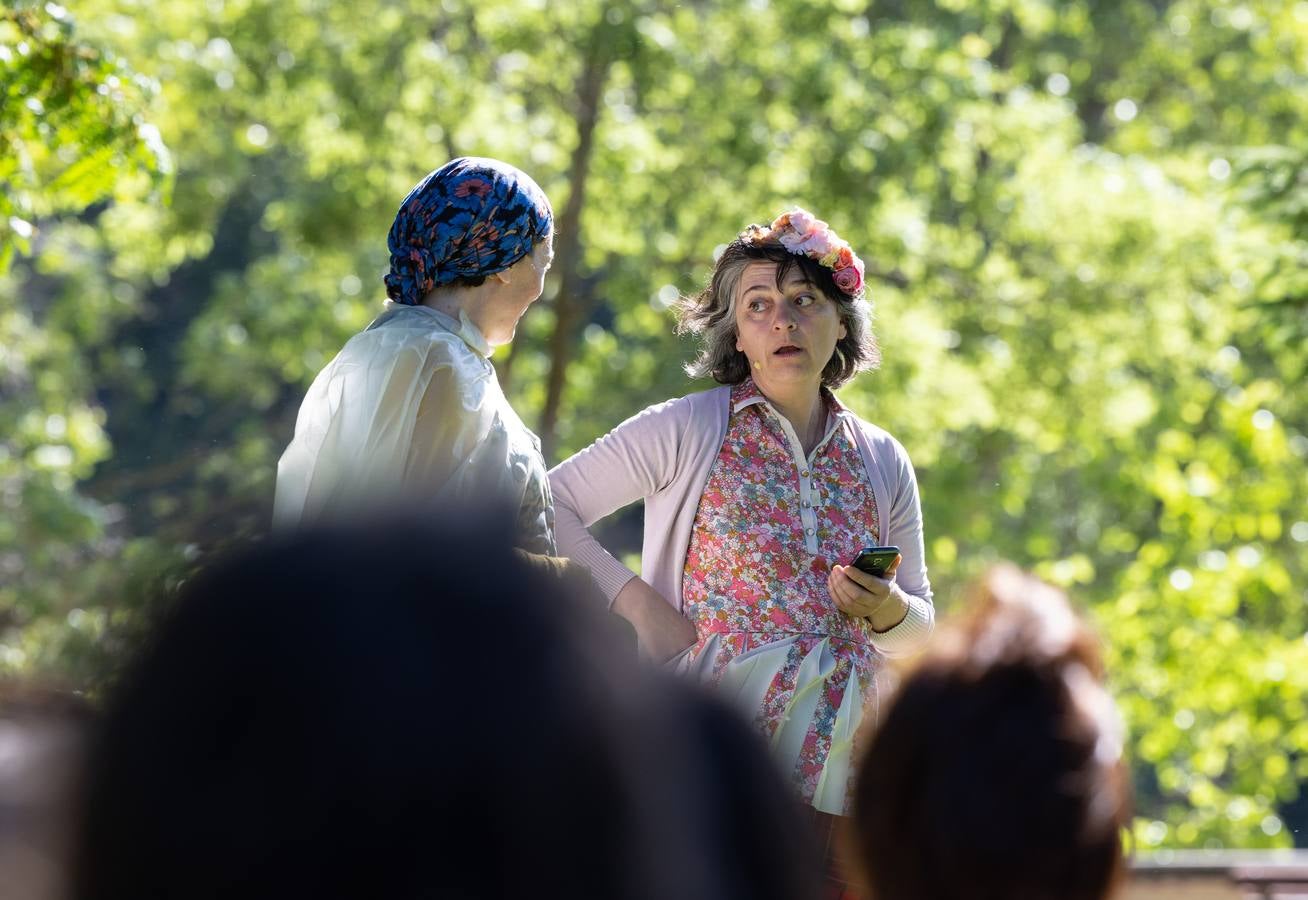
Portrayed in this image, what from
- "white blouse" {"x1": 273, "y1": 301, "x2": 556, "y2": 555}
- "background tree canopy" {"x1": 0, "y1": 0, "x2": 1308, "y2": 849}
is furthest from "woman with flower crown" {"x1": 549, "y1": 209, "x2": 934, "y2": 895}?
"background tree canopy" {"x1": 0, "y1": 0, "x2": 1308, "y2": 849}

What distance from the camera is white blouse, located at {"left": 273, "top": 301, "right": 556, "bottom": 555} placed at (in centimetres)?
272

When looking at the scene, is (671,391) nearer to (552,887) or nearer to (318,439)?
(318,439)

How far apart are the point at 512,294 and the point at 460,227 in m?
0.17

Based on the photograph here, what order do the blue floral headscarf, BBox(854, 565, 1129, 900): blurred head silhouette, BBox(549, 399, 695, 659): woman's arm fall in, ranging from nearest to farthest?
BBox(854, 565, 1129, 900): blurred head silhouette
the blue floral headscarf
BBox(549, 399, 695, 659): woman's arm

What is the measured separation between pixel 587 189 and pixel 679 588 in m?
9.02

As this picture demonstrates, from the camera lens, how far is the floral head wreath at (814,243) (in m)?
3.42

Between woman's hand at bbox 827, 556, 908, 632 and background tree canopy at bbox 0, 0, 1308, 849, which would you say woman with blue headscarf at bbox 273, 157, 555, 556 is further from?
background tree canopy at bbox 0, 0, 1308, 849

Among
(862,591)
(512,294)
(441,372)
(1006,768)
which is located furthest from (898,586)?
(1006,768)

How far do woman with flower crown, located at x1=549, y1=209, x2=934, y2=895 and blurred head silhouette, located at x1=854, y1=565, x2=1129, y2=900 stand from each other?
197 cm

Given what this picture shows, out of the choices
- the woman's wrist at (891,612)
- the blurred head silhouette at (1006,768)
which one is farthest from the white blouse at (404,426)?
the blurred head silhouette at (1006,768)

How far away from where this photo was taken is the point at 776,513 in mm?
3305

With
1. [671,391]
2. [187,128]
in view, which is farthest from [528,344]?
[187,128]

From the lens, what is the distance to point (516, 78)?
11.7 m

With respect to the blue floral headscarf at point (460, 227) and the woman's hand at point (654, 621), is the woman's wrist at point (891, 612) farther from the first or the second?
the blue floral headscarf at point (460, 227)
